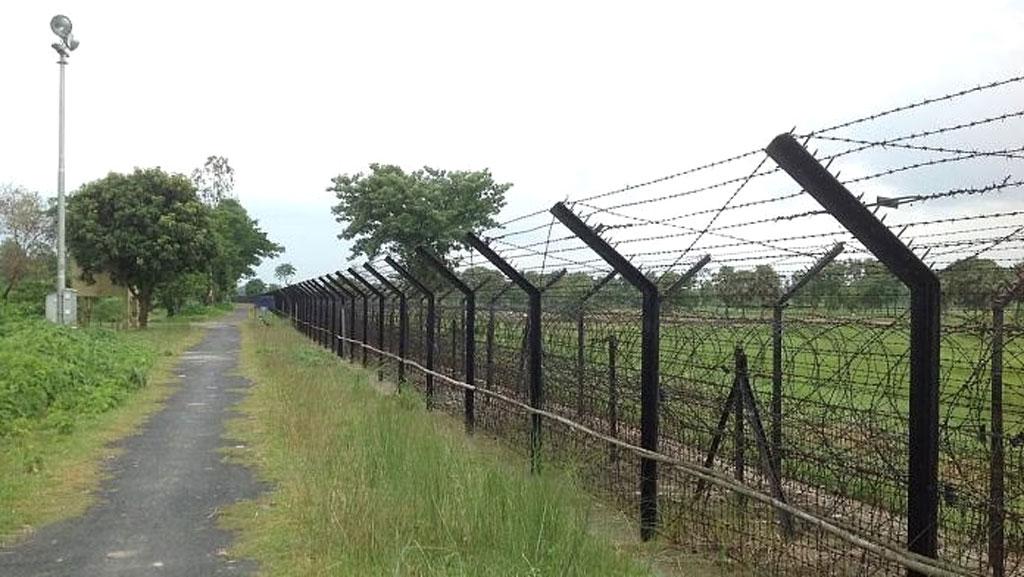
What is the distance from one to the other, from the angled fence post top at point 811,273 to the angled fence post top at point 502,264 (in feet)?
6.42

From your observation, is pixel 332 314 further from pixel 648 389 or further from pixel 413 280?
pixel 648 389

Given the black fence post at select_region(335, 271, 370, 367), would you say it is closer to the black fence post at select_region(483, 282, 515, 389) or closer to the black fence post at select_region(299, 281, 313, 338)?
the black fence post at select_region(483, 282, 515, 389)

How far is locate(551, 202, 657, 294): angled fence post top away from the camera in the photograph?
5.25m

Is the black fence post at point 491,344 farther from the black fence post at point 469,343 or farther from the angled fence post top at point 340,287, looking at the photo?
the angled fence post top at point 340,287

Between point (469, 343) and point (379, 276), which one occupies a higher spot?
point (379, 276)

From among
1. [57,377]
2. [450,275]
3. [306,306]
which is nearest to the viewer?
[450,275]

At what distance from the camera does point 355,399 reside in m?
9.87

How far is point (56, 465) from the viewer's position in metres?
7.70

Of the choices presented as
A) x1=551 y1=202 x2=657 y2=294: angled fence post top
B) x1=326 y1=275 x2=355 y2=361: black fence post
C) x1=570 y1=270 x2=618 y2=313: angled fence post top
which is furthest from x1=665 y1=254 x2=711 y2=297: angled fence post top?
x1=326 y1=275 x2=355 y2=361: black fence post

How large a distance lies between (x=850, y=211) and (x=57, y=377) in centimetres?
1033

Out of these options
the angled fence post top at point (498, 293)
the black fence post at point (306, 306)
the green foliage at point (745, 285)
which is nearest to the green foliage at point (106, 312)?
the black fence post at point (306, 306)

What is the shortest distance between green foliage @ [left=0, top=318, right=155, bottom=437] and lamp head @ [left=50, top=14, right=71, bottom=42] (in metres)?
6.56

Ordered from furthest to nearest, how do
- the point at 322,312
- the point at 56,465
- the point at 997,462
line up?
the point at 322,312 → the point at 56,465 → the point at 997,462

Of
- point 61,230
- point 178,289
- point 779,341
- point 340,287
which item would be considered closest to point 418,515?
point 779,341
